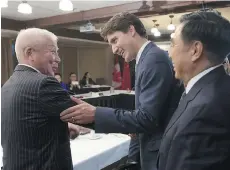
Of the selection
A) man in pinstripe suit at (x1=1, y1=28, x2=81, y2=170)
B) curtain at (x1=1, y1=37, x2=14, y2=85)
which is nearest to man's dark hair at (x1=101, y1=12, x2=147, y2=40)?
man in pinstripe suit at (x1=1, y1=28, x2=81, y2=170)

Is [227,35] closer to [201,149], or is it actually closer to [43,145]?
[201,149]

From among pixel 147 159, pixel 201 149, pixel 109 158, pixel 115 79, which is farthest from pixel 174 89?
pixel 115 79

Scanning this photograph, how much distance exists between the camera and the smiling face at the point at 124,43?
1449mm

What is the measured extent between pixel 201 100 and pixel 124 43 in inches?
27.7

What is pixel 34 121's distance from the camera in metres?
1.10

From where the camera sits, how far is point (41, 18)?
646 cm

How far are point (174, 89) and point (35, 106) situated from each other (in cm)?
66

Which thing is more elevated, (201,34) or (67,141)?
(201,34)

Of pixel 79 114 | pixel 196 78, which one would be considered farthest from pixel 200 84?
pixel 79 114

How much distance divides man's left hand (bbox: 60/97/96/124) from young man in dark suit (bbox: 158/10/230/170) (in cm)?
37

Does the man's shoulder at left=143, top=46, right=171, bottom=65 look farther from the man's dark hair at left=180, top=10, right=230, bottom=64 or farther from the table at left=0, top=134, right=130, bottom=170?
the table at left=0, top=134, right=130, bottom=170

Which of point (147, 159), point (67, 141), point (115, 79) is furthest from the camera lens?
point (115, 79)

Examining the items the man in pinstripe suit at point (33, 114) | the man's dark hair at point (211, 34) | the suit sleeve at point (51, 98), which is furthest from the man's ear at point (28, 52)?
the man's dark hair at point (211, 34)

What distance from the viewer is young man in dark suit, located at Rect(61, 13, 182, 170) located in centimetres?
119
